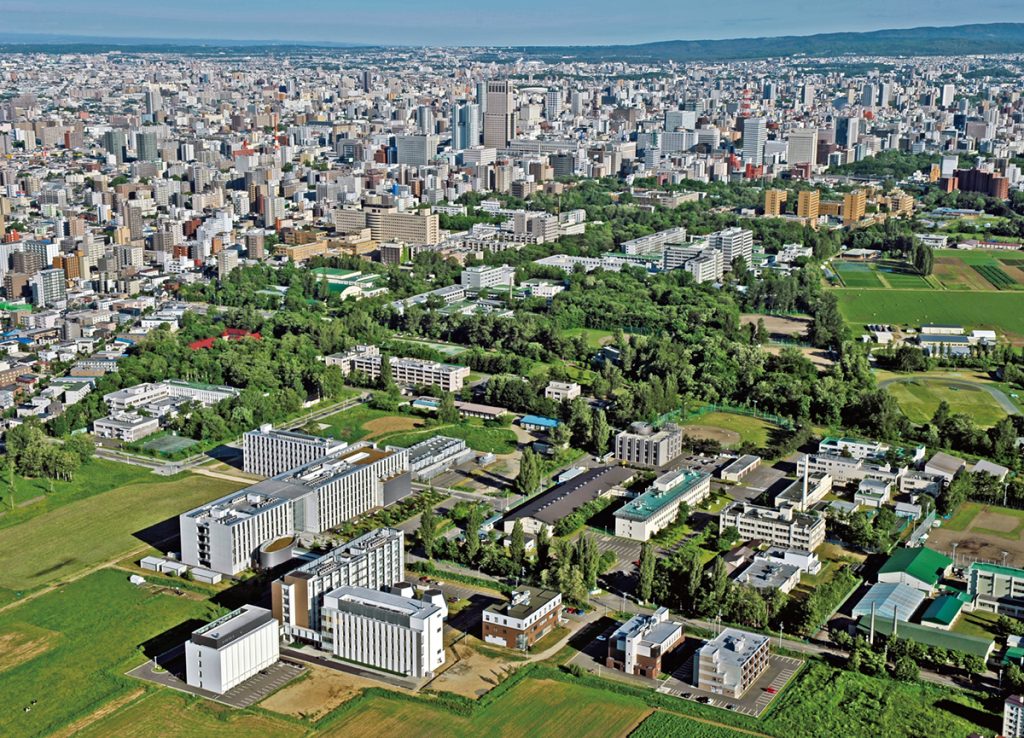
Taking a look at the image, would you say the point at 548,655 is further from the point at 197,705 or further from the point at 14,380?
the point at 14,380

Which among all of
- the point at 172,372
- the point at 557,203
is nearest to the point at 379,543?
the point at 172,372

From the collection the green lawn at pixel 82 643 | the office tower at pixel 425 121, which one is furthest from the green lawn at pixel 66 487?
the office tower at pixel 425 121

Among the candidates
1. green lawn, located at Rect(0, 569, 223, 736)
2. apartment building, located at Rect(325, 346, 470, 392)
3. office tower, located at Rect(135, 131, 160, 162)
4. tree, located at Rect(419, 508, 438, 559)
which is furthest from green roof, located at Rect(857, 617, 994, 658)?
office tower, located at Rect(135, 131, 160, 162)

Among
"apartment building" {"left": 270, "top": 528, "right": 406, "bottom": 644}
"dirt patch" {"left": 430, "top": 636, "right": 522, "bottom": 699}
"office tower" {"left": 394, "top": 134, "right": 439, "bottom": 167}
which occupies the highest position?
"office tower" {"left": 394, "top": 134, "right": 439, "bottom": 167}

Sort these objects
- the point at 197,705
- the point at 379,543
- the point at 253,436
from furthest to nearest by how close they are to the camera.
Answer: the point at 253,436 → the point at 379,543 → the point at 197,705

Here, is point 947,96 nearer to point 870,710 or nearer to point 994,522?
point 994,522

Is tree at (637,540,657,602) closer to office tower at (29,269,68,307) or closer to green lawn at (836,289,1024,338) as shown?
green lawn at (836,289,1024,338)

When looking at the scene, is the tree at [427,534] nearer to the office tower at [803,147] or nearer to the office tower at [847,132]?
the office tower at [803,147]
